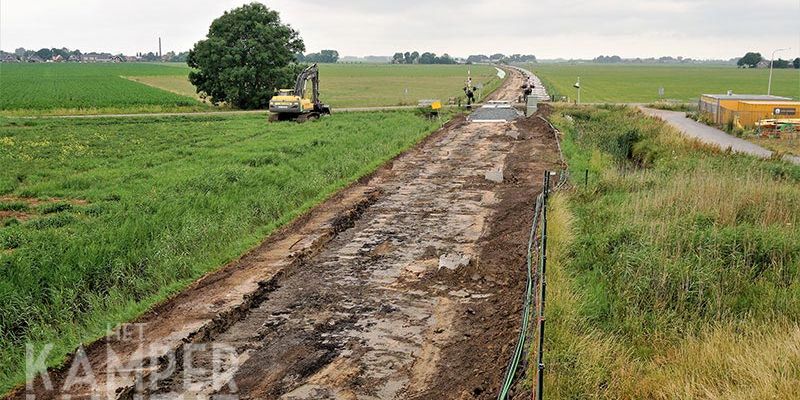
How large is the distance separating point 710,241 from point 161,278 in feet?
28.7

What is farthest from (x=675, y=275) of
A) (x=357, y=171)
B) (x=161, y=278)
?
(x=357, y=171)

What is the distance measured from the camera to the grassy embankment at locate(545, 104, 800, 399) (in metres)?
6.32

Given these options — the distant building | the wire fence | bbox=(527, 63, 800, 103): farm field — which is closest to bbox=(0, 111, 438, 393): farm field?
the wire fence

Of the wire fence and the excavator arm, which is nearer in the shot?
the wire fence

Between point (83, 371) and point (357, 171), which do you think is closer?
point (83, 371)

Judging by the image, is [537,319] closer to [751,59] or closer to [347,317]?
[347,317]

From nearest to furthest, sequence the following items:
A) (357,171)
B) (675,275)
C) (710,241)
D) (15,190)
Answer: (675,275) → (710,241) → (15,190) → (357,171)

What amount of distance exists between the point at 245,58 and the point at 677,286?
36004mm

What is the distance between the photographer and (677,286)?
8984mm

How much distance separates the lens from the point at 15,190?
Answer: 50.2ft

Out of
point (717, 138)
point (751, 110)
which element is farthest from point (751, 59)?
point (717, 138)

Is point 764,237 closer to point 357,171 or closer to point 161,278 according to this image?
point 161,278

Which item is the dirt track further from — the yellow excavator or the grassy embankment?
the yellow excavator

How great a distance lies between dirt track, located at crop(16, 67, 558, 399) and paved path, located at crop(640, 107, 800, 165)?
1069 centimetres
